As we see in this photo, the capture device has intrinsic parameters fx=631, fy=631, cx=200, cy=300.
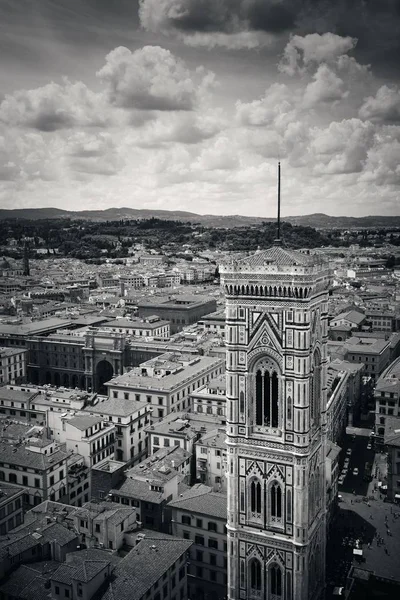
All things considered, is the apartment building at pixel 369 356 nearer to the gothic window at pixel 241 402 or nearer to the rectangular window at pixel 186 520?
the rectangular window at pixel 186 520

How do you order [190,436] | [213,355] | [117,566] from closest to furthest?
1. [117,566]
2. [190,436]
3. [213,355]

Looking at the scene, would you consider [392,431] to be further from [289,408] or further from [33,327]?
[33,327]

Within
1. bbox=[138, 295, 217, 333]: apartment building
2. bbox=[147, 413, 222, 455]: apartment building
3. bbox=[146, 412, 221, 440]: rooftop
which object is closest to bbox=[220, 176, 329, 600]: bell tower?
bbox=[147, 413, 222, 455]: apartment building

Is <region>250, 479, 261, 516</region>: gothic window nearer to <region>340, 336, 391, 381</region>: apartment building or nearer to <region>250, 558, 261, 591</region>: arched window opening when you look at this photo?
<region>250, 558, 261, 591</region>: arched window opening

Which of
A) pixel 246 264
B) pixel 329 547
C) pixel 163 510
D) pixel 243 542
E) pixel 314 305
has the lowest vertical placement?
pixel 329 547

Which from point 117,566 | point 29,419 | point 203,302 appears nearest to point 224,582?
point 117,566

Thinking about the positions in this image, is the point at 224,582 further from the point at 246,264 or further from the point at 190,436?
the point at 246,264

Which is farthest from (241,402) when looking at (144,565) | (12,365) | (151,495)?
(12,365)
